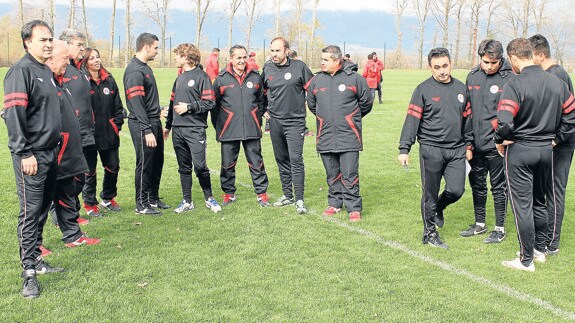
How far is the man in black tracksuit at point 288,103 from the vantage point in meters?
7.70

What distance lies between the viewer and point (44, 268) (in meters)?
5.30

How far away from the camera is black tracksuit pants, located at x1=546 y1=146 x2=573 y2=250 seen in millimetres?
5730

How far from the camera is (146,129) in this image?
7.09 metres

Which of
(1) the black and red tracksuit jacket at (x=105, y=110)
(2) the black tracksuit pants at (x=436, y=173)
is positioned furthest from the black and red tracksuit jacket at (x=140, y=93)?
(2) the black tracksuit pants at (x=436, y=173)

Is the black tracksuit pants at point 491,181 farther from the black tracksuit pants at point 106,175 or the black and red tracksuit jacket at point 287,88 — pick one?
the black tracksuit pants at point 106,175

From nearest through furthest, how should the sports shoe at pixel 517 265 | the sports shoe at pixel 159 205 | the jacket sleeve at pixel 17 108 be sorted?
the jacket sleeve at pixel 17 108
the sports shoe at pixel 517 265
the sports shoe at pixel 159 205

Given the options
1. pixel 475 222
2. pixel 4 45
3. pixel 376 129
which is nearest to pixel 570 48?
pixel 4 45

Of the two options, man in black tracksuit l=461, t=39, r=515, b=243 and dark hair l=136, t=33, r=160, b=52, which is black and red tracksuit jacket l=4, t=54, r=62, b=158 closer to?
dark hair l=136, t=33, r=160, b=52

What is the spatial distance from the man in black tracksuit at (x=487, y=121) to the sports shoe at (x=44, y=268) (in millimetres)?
4358

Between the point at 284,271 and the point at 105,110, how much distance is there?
3387mm

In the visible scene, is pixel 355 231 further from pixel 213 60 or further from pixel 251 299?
pixel 213 60

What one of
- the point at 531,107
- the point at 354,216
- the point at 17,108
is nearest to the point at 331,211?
the point at 354,216

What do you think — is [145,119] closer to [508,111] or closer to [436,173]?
[436,173]

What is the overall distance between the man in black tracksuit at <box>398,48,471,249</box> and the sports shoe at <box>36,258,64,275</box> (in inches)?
142
